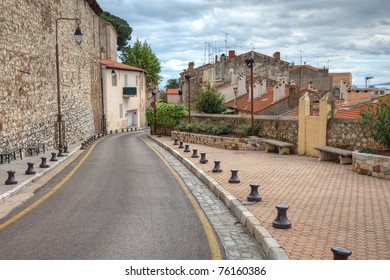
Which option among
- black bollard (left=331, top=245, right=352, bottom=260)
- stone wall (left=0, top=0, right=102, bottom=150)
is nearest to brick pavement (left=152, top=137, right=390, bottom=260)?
black bollard (left=331, top=245, right=352, bottom=260)

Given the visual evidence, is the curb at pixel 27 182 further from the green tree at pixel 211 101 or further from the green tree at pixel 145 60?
the green tree at pixel 145 60

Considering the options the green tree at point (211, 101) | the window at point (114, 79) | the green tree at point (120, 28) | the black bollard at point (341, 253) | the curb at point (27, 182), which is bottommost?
the curb at point (27, 182)

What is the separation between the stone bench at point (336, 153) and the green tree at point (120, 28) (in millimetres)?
68951

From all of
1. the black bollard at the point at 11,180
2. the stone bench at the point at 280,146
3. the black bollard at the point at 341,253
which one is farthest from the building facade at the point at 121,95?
the black bollard at the point at 341,253

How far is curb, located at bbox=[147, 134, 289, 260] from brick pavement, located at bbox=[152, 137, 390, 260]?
0.41 ft

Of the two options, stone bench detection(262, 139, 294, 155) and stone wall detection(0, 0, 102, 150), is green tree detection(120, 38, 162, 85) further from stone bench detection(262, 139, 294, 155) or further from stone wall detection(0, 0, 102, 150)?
stone bench detection(262, 139, 294, 155)

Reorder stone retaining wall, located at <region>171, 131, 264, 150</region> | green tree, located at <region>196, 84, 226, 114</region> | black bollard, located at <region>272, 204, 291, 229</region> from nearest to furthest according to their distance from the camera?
black bollard, located at <region>272, 204, 291, 229</region>
stone retaining wall, located at <region>171, 131, 264, 150</region>
green tree, located at <region>196, 84, 226, 114</region>

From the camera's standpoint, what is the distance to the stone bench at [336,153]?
1435 centimetres

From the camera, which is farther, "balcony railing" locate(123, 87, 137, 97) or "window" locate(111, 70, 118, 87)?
"balcony railing" locate(123, 87, 137, 97)

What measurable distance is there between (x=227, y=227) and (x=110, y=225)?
6.49 ft

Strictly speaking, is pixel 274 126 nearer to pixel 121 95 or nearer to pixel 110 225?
pixel 110 225

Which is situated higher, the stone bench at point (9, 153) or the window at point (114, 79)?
the window at point (114, 79)

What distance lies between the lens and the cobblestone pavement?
5750 mm
